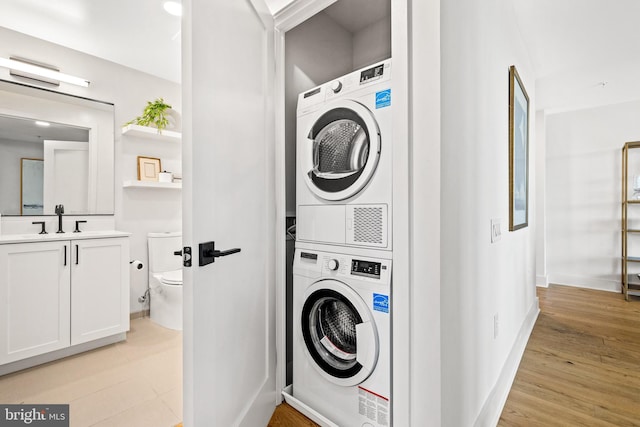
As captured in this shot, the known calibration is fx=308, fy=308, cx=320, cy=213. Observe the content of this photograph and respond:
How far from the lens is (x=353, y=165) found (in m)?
1.51

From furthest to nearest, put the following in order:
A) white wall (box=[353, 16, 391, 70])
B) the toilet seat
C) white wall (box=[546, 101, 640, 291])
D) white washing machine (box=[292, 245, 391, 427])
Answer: white wall (box=[546, 101, 640, 291])
the toilet seat
white wall (box=[353, 16, 391, 70])
white washing machine (box=[292, 245, 391, 427])

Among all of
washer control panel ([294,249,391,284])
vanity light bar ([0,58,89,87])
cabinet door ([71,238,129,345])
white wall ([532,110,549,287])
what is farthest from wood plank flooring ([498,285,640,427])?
vanity light bar ([0,58,89,87])

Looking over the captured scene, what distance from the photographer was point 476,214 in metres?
1.37

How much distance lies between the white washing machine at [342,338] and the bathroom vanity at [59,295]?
5.73ft

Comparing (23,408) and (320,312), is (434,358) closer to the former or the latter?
(320,312)

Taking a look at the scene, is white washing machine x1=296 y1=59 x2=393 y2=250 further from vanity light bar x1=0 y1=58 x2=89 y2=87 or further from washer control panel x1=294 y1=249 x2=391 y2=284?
vanity light bar x1=0 y1=58 x2=89 y2=87

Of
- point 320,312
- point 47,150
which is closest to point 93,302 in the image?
point 47,150

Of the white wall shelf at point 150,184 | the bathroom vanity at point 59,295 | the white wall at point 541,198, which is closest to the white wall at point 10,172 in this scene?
the bathroom vanity at point 59,295

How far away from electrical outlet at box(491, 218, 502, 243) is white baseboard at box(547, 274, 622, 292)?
355cm

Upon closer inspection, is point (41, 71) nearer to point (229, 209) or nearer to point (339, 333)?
point (229, 209)

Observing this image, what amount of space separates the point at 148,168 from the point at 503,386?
11.1ft

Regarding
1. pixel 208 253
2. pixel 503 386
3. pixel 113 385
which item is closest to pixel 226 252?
pixel 208 253

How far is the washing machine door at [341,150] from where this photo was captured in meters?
1.38

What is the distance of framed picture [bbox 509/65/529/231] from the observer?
1.98 m
